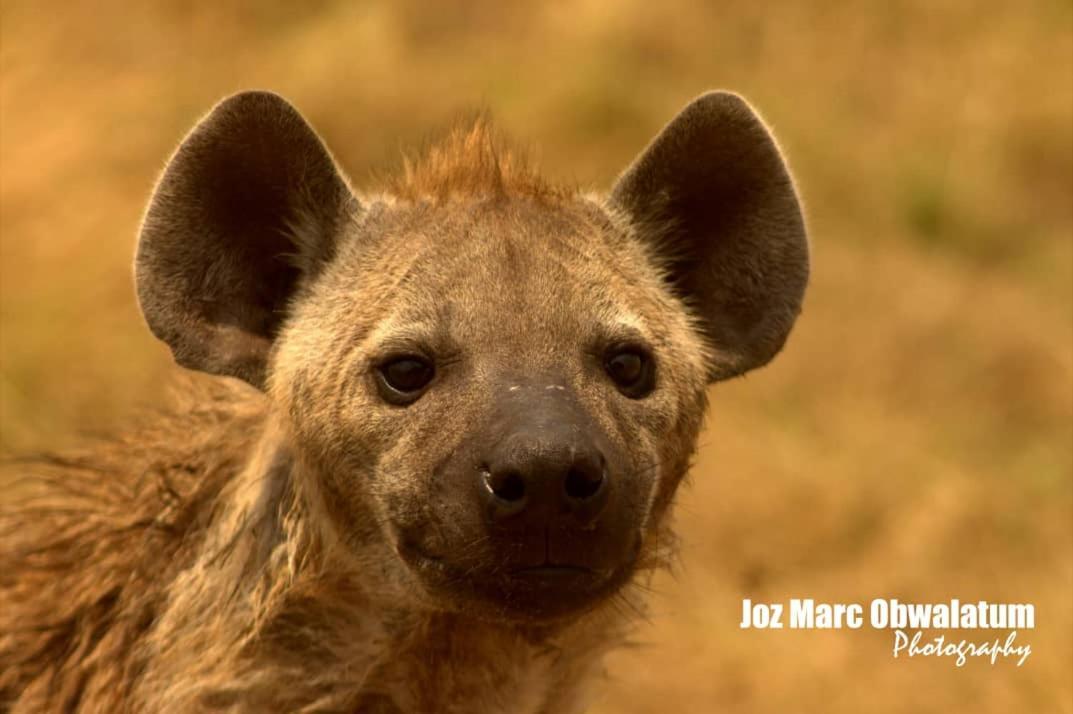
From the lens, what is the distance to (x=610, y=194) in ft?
11.7

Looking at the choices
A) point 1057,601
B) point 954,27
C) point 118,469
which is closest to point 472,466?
point 118,469

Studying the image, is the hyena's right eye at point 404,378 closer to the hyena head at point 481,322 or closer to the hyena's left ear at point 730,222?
the hyena head at point 481,322

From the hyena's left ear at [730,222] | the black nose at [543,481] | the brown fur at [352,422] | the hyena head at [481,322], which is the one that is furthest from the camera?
the hyena's left ear at [730,222]

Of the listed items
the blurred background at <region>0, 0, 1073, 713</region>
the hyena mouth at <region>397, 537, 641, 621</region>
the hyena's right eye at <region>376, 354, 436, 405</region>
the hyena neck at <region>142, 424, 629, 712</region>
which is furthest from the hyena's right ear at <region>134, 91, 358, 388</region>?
the blurred background at <region>0, 0, 1073, 713</region>

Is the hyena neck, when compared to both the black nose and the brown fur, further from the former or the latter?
the black nose

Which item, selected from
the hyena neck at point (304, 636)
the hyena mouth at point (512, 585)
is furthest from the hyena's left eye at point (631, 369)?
the hyena neck at point (304, 636)

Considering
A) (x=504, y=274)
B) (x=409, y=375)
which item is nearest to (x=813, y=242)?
(x=504, y=274)

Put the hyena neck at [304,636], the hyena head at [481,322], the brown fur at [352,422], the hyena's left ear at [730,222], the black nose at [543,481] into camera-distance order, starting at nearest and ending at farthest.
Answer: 1. the black nose at [543,481]
2. the hyena head at [481,322]
3. the brown fur at [352,422]
4. the hyena neck at [304,636]
5. the hyena's left ear at [730,222]

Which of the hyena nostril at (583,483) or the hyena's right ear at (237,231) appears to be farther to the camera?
the hyena's right ear at (237,231)

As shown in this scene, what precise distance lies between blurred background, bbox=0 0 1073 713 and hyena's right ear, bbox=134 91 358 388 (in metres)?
2.08

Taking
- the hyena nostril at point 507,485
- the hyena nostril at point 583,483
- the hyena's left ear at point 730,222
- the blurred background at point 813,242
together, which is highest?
the blurred background at point 813,242

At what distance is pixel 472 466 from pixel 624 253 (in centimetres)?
70

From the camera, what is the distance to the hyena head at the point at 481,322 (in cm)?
294

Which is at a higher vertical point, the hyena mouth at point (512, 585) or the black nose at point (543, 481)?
the black nose at point (543, 481)
